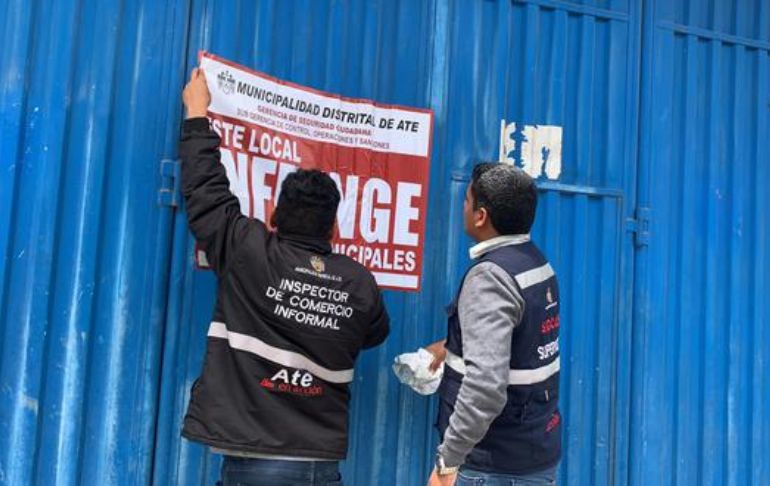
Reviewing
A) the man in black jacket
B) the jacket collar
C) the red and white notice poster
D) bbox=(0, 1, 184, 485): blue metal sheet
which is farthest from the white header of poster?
the jacket collar

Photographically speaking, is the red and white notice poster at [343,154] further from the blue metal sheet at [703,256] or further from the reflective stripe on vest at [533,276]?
the blue metal sheet at [703,256]

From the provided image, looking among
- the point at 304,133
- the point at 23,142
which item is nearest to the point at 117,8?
the point at 23,142

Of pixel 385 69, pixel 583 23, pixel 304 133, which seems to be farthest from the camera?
pixel 583 23

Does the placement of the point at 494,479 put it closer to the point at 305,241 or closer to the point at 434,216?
the point at 305,241

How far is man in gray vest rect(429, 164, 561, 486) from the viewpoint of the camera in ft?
7.17

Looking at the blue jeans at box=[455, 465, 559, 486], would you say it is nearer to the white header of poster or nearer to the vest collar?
the vest collar

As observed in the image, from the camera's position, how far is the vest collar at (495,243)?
94.4 inches

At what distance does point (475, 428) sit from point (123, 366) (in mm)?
1249

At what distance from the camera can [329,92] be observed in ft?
→ 9.72

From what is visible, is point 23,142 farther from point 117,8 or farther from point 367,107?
point 367,107

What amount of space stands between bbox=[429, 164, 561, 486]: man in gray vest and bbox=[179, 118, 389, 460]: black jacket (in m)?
0.34

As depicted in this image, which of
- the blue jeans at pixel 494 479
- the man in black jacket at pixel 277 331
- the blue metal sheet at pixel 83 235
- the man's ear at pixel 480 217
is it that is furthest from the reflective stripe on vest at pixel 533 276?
the blue metal sheet at pixel 83 235

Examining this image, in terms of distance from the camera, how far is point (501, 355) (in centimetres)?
218

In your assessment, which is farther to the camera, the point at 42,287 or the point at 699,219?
the point at 699,219
